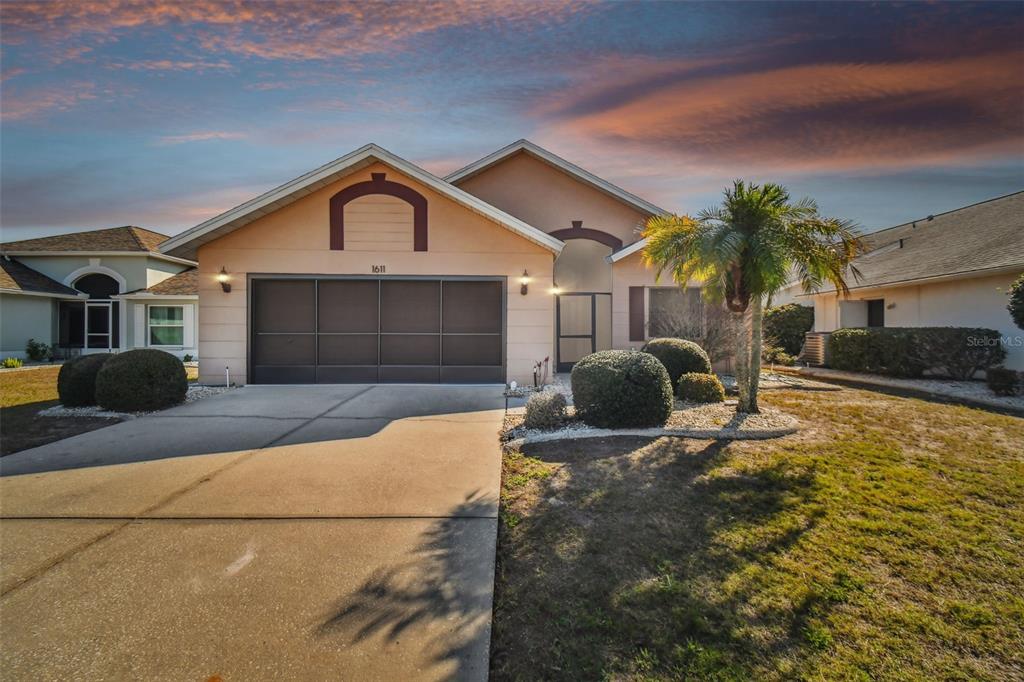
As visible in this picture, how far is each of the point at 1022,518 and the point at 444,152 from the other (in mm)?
16223

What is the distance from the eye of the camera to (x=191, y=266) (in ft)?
87.6

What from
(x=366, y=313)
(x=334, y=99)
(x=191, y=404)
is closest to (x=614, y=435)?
(x=366, y=313)

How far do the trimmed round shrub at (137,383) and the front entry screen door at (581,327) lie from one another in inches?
398

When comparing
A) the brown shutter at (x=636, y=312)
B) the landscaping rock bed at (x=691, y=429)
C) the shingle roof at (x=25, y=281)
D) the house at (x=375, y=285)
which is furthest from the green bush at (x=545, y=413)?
the shingle roof at (x=25, y=281)

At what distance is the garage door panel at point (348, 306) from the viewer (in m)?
11.9

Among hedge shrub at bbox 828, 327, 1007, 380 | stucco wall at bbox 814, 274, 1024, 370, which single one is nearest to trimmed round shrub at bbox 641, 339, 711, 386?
hedge shrub at bbox 828, 327, 1007, 380

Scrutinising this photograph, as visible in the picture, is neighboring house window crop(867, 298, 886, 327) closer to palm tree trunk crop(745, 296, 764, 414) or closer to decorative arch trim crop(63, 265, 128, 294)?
palm tree trunk crop(745, 296, 764, 414)

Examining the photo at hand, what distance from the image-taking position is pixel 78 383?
882 cm

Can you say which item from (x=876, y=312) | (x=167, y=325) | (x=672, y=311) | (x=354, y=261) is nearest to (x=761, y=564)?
(x=354, y=261)

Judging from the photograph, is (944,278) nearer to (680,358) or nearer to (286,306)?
(680,358)

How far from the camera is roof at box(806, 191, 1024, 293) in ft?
41.9

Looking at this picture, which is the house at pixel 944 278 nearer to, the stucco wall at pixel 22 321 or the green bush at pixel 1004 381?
the green bush at pixel 1004 381

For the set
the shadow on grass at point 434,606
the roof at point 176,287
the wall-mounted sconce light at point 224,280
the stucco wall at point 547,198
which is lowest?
the shadow on grass at point 434,606

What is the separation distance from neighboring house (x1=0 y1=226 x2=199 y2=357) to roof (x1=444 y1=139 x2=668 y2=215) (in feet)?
49.4
